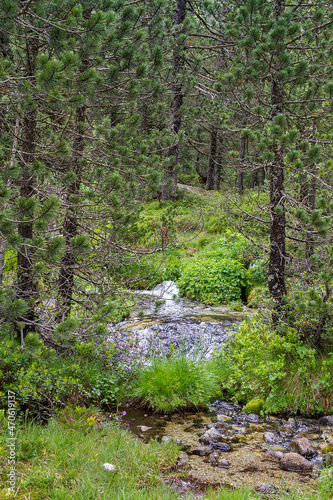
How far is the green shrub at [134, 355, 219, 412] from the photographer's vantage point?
5566mm

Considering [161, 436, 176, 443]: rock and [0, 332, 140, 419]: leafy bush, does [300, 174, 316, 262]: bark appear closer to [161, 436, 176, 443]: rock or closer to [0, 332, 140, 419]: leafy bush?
[161, 436, 176, 443]: rock

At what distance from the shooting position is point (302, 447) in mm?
4406

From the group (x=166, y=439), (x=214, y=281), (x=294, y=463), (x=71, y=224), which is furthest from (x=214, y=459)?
(x=214, y=281)

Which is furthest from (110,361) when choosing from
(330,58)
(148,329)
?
(330,58)

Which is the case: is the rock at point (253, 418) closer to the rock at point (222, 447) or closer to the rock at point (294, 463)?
the rock at point (222, 447)

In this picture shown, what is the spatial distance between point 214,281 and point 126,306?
570 centimetres

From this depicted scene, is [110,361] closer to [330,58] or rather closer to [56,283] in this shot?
[56,283]

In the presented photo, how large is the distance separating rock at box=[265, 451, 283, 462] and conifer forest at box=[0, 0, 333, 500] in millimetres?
43

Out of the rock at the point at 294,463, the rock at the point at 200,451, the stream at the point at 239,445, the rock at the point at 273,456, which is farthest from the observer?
the rock at the point at 200,451

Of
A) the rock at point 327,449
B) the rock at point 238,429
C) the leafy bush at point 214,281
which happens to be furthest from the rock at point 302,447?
the leafy bush at point 214,281

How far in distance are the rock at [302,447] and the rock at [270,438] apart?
259 millimetres

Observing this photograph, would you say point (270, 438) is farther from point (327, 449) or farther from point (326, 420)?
point (326, 420)

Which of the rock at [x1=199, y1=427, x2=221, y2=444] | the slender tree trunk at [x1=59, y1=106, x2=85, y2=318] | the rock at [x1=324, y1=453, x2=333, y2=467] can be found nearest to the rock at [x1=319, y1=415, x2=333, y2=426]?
the rock at [x1=324, y1=453, x2=333, y2=467]

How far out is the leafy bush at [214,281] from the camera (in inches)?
418
